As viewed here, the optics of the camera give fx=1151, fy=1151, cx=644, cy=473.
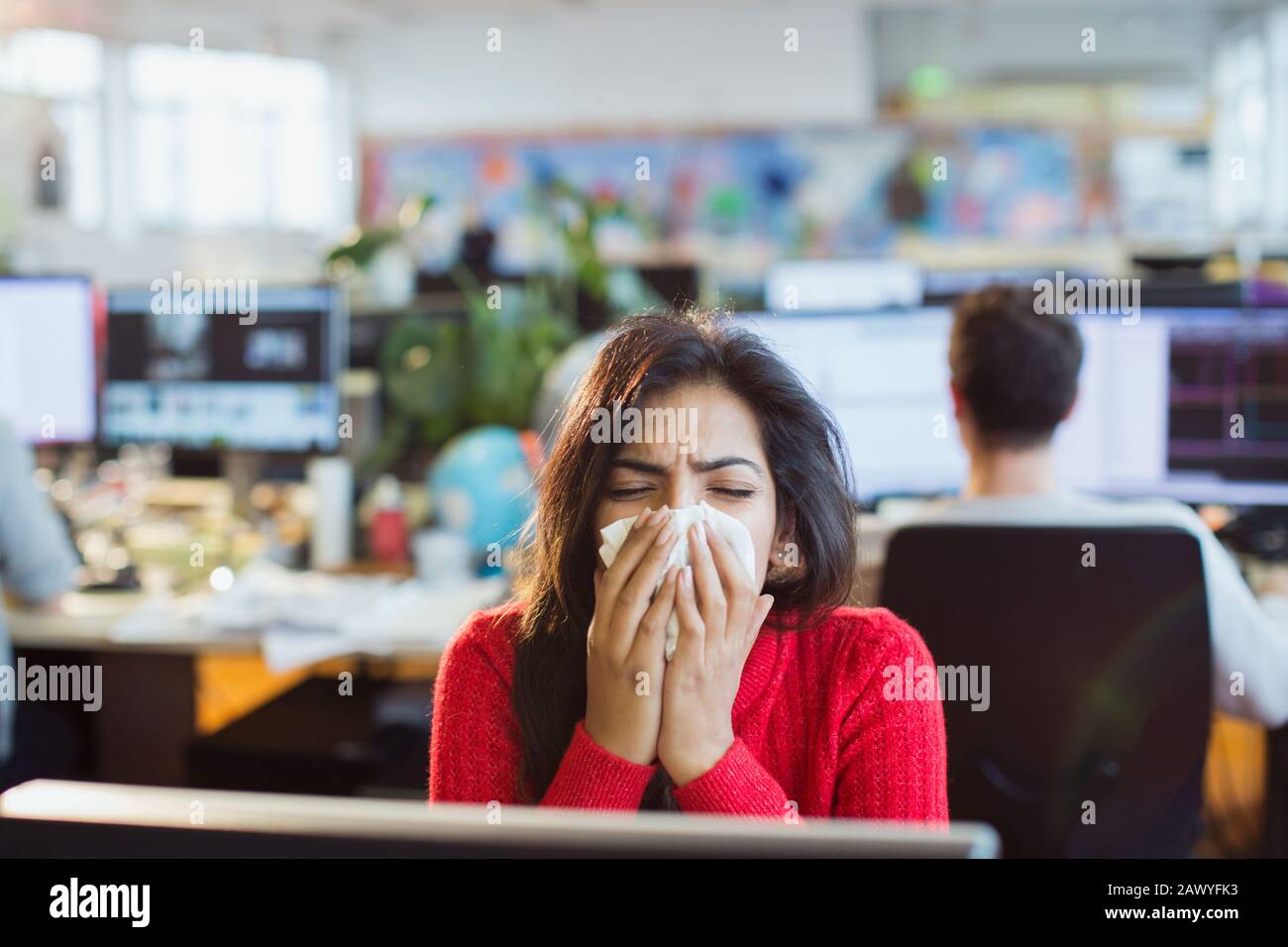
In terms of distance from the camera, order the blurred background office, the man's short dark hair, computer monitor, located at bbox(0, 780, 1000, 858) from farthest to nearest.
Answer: the blurred background office < the man's short dark hair < computer monitor, located at bbox(0, 780, 1000, 858)

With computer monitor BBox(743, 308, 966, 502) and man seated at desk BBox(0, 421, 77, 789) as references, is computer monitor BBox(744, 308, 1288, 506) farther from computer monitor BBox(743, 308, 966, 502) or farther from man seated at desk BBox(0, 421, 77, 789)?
man seated at desk BBox(0, 421, 77, 789)

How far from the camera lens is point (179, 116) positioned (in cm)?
Answer: 706

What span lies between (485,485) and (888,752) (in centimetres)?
144

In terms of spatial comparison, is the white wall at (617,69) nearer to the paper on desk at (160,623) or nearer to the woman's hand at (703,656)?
the paper on desk at (160,623)

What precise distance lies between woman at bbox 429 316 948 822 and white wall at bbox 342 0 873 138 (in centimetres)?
700

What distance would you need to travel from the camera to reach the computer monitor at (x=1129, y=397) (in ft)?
7.05

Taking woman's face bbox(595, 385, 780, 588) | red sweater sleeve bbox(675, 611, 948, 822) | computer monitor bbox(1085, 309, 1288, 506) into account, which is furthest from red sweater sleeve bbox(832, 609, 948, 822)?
computer monitor bbox(1085, 309, 1288, 506)

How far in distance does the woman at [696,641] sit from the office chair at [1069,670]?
1.05 ft

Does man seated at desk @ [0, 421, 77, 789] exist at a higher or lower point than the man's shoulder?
lower

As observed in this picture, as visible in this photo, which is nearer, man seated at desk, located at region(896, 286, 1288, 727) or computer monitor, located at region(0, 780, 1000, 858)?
computer monitor, located at region(0, 780, 1000, 858)

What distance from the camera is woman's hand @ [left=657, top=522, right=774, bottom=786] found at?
0.86 m

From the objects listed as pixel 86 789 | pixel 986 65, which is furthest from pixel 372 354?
pixel 986 65
